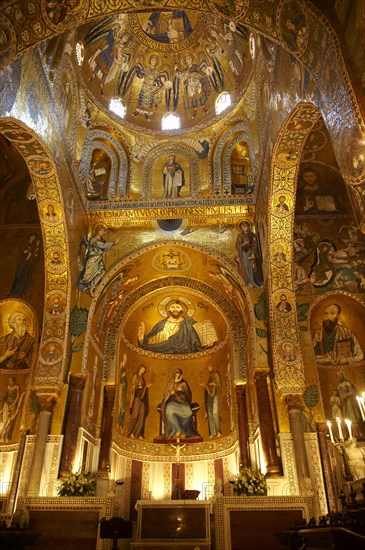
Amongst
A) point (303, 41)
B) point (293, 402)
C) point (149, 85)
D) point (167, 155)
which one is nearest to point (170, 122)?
point (167, 155)

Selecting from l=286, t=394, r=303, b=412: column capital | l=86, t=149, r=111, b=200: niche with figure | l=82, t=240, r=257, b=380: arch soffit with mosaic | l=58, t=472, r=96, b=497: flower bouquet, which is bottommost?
l=58, t=472, r=96, b=497: flower bouquet

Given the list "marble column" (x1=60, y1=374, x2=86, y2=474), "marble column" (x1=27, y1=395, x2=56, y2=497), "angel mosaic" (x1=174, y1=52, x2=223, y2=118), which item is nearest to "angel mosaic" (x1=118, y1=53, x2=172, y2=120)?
"angel mosaic" (x1=174, y1=52, x2=223, y2=118)

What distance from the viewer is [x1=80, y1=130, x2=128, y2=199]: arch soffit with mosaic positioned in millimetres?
16094

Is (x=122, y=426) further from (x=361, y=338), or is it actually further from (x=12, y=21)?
(x=12, y=21)

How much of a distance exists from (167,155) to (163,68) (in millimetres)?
3501

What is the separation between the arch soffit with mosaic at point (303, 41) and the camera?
20.2 feet

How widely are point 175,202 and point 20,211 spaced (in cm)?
559

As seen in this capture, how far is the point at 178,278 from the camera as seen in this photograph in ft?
56.7

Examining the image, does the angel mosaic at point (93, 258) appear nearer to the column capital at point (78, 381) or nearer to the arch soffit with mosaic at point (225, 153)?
the column capital at point (78, 381)

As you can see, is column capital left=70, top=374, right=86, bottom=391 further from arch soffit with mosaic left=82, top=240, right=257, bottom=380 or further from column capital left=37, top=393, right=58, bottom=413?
column capital left=37, top=393, right=58, bottom=413

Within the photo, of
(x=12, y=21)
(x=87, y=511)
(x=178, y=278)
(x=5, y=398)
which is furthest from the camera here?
(x=178, y=278)

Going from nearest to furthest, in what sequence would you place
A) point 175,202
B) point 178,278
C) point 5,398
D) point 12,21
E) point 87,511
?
point 12,21 → point 87,511 → point 5,398 → point 175,202 → point 178,278

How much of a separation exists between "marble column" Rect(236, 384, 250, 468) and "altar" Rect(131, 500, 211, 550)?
9.42ft

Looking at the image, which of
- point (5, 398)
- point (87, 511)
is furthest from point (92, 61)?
point (87, 511)
